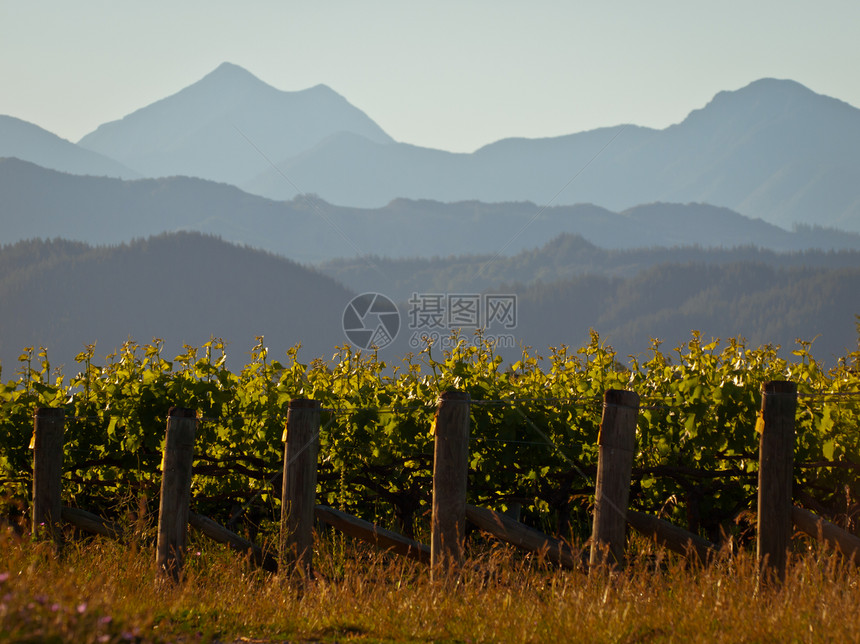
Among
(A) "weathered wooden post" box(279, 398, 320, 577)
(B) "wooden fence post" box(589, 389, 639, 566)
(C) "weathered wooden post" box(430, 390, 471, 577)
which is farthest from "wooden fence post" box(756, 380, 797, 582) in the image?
(A) "weathered wooden post" box(279, 398, 320, 577)

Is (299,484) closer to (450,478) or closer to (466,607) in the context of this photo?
(450,478)

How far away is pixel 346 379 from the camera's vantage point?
773 cm

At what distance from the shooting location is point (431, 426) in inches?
270

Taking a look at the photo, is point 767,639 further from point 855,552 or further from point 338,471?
point 338,471

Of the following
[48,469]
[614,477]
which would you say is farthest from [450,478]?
[48,469]

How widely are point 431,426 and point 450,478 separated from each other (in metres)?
1.05

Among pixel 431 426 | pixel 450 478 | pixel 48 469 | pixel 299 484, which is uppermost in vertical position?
pixel 431 426

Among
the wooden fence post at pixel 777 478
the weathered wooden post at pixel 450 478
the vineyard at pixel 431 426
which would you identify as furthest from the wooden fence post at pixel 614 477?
the weathered wooden post at pixel 450 478

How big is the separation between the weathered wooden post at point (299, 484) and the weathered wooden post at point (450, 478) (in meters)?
0.97

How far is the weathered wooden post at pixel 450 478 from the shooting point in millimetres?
5809

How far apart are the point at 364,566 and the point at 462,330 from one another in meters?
2.84

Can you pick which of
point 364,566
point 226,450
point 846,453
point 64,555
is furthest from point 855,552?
point 64,555

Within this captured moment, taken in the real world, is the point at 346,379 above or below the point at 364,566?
above

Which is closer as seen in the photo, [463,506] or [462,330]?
[463,506]
